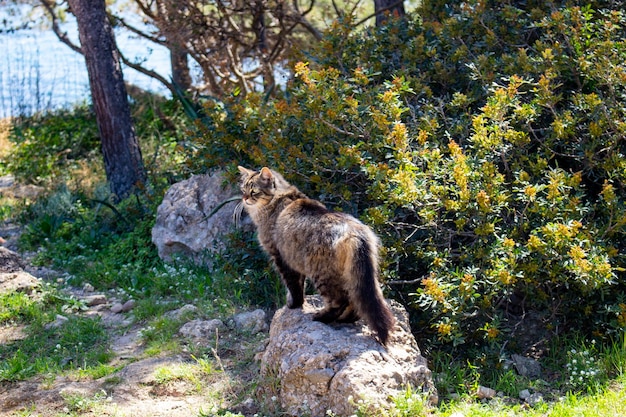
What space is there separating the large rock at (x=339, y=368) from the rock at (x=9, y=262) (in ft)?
12.4

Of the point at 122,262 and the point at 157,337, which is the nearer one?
the point at 157,337

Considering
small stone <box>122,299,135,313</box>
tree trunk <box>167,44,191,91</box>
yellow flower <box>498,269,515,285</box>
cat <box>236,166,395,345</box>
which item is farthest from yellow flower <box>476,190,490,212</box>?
tree trunk <box>167,44,191,91</box>

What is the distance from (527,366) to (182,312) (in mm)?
2876

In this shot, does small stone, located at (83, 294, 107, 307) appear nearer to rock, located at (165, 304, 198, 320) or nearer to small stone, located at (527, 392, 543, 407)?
rock, located at (165, 304, 198, 320)

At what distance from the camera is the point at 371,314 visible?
446cm

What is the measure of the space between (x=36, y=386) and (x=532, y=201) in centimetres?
380

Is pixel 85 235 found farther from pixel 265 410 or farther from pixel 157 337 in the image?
pixel 265 410

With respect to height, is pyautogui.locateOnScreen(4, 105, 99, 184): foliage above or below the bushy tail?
above

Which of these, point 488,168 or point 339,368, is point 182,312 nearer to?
point 339,368

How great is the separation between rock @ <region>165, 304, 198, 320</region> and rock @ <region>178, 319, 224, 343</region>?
20cm

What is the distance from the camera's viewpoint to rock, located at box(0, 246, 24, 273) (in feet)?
23.9

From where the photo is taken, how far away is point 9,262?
24.2 ft

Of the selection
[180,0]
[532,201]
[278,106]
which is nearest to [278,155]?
[278,106]

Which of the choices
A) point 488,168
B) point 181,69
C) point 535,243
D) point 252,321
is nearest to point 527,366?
→ point 535,243
